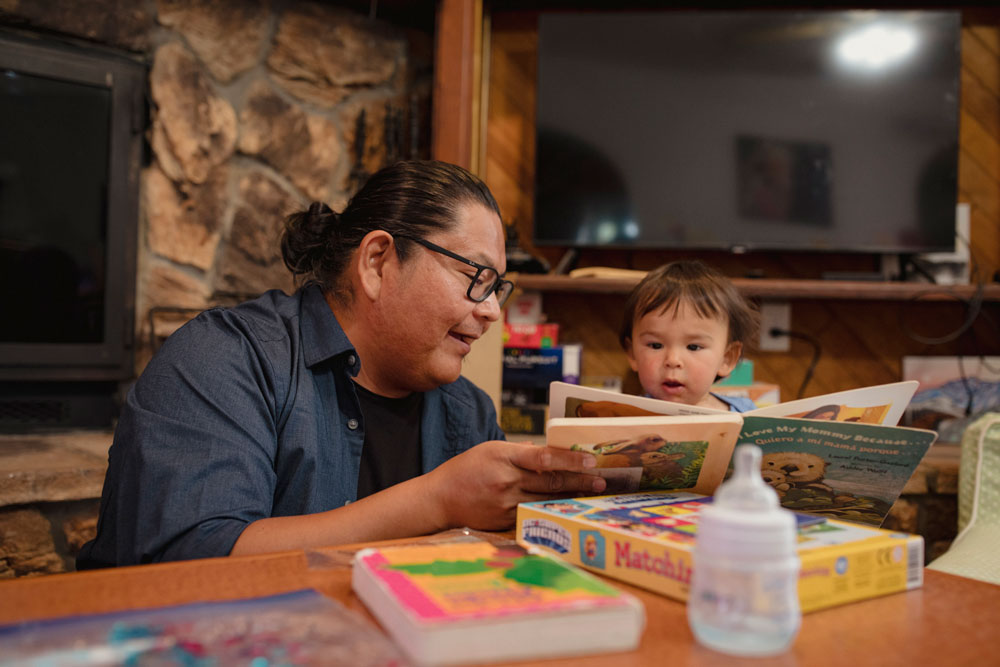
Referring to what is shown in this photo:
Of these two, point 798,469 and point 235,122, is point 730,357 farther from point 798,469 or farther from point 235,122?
point 235,122

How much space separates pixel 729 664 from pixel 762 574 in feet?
0.22

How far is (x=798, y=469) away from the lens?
82cm

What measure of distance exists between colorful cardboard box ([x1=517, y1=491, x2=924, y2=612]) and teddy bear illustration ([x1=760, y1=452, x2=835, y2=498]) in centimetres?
9

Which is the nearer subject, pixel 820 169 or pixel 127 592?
pixel 127 592

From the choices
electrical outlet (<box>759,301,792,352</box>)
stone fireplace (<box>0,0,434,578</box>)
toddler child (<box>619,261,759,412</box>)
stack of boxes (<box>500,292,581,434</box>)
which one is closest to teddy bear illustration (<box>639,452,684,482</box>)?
toddler child (<box>619,261,759,412</box>)

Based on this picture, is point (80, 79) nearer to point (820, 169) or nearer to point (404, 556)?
point (404, 556)

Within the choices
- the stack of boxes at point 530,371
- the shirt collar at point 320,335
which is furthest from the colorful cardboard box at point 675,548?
the stack of boxes at point 530,371

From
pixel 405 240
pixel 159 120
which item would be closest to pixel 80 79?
pixel 159 120

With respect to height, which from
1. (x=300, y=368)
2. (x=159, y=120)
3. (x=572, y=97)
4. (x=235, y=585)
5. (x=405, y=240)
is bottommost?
(x=235, y=585)

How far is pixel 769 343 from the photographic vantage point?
106 inches

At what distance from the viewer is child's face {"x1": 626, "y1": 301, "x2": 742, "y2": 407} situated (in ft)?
5.10

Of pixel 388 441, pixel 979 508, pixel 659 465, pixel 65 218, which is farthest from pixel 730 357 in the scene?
pixel 65 218

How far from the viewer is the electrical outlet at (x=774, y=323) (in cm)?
269

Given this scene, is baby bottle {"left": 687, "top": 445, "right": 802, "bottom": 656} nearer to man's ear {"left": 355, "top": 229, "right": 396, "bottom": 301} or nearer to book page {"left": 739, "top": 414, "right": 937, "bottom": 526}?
book page {"left": 739, "top": 414, "right": 937, "bottom": 526}
